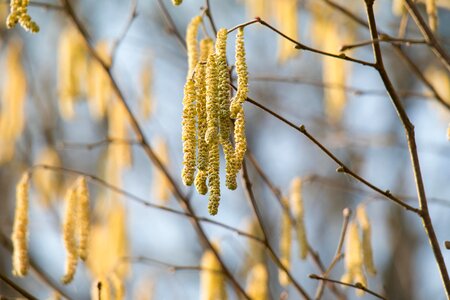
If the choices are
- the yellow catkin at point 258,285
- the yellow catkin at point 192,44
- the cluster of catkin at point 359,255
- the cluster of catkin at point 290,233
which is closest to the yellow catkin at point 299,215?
the cluster of catkin at point 290,233

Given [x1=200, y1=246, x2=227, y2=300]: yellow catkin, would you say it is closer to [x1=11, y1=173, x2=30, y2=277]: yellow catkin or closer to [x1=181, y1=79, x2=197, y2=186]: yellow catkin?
[x1=11, y1=173, x2=30, y2=277]: yellow catkin

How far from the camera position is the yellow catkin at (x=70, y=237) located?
2076 millimetres

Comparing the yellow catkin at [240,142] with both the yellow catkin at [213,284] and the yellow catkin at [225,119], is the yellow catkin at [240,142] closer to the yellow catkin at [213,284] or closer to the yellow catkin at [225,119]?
the yellow catkin at [225,119]

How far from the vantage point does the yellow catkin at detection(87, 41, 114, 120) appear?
3014mm

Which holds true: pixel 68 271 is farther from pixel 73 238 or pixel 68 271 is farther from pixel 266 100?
pixel 266 100

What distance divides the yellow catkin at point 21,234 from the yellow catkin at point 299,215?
0.78m

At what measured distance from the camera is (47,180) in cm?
405

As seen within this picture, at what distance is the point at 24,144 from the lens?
517 cm

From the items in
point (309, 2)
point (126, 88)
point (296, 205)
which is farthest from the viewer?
point (126, 88)

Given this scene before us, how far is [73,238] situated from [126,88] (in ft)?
7.40

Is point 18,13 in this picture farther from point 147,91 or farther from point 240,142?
point 147,91

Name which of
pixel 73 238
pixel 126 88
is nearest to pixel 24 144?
pixel 126 88

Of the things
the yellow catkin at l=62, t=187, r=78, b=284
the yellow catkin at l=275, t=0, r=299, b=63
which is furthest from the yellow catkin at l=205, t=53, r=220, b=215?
the yellow catkin at l=275, t=0, r=299, b=63

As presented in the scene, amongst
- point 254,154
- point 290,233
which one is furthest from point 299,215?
point 254,154
